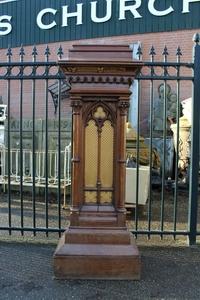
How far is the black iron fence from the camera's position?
4590 mm

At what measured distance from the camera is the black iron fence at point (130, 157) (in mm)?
4590

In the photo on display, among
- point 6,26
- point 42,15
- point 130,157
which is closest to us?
point 130,157

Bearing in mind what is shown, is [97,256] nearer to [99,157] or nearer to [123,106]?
[99,157]

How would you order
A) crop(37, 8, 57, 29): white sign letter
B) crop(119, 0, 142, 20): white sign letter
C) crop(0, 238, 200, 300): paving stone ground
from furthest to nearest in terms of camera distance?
crop(37, 8, 57, 29): white sign letter < crop(119, 0, 142, 20): white sign letter < crop(0, 238, 200, 300): paving stone ground

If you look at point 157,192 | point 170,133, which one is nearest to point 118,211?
point 157,192

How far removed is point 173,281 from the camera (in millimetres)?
3664

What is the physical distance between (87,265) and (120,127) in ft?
3.87

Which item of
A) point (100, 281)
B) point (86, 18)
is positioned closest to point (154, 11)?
point (86, 18)

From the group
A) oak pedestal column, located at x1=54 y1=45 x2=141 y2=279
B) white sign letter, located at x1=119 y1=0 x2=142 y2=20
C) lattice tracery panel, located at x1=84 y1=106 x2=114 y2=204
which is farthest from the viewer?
white sign letter, located at x1=119 y1=0 x2=142 y2=20

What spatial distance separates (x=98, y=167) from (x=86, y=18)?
8648 mm

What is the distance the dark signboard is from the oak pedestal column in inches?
296

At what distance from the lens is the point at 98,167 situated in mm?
3797

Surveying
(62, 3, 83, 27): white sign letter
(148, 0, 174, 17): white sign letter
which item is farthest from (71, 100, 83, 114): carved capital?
(62, 3, 83, 27): white sign letter

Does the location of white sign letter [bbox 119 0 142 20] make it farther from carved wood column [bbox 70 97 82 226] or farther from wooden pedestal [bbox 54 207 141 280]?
wooden pedestal [bbox 54 207 141 280]
